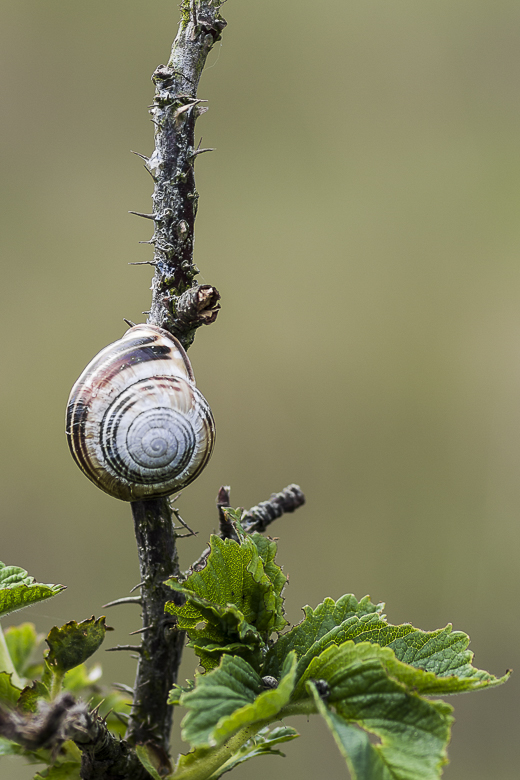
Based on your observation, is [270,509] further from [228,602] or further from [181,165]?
[181,165]

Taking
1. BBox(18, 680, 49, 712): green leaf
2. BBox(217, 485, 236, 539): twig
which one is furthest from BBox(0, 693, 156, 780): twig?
BBox(217, 485, 236, 539): twig

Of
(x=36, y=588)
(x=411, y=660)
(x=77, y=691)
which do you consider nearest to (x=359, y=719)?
(x=411, y=660)

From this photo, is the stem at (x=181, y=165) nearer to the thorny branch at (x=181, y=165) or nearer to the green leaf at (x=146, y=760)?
Answer: the thorny branch at (x=181, y=165)

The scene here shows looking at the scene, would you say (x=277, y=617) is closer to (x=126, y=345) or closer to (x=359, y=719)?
(x=359, y=719)

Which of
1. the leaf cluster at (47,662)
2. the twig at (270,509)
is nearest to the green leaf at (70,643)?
the leaf cluster at (47,662)

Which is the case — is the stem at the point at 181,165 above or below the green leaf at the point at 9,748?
above

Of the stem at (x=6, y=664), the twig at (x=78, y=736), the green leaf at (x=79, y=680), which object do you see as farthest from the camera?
the green leaf at (x=79, y=680)

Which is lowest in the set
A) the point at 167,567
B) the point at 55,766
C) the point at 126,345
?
the point at 55,766
